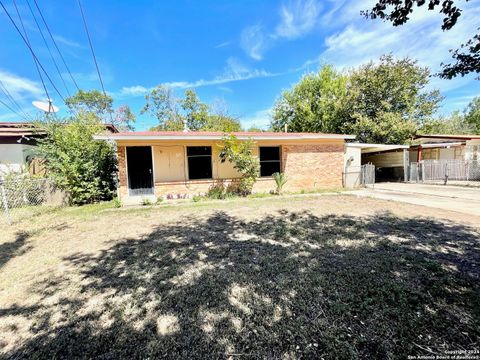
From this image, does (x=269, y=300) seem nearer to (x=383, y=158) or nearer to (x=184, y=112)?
(x=383, y=158)

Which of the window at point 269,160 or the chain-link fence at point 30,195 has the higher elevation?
the window at point 269,160

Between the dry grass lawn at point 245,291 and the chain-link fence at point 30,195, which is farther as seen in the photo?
the chain-link fence at point 30,195

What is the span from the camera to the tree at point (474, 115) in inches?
1213

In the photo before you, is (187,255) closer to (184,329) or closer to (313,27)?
(184,329)

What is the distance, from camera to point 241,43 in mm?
16625

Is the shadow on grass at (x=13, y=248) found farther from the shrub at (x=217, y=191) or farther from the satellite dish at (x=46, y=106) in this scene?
the satellite dish at (x=46, y=106)

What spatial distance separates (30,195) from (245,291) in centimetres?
997

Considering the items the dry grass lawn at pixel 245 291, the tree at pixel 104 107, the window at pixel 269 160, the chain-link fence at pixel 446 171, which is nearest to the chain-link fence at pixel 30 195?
the dry grass lawn at pixel 245 291

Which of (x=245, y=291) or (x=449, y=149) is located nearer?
(x=245, y=291)

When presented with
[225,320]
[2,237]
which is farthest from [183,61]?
[225,320]

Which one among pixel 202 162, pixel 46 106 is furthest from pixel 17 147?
pixel 202 162

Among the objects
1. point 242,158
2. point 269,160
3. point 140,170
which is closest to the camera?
point 242,158

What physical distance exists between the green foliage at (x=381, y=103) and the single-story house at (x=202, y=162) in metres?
8.98

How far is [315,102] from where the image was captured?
2412cm
